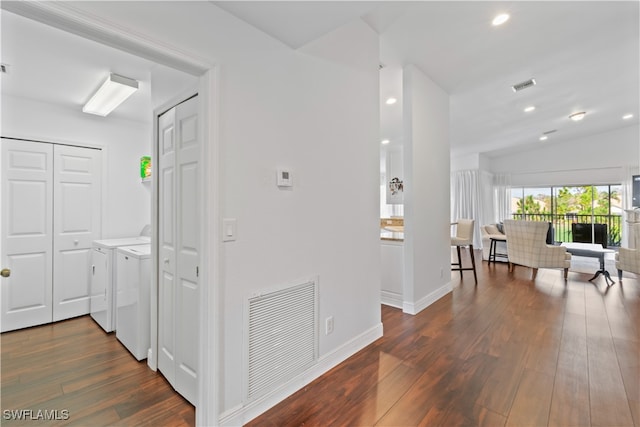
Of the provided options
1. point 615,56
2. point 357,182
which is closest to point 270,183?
point 357,182

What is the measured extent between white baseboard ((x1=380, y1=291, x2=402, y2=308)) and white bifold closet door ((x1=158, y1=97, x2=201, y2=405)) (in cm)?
250

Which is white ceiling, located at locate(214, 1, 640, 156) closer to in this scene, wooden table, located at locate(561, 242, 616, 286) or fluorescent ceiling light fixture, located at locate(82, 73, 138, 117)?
fluorescent ceiling light fixture, located at locate(82, 73, 138, 117)

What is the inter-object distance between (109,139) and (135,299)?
7.84 feet

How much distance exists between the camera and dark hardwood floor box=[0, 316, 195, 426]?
175cm

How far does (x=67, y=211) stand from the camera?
3361 mm

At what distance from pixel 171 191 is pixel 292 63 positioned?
125cm

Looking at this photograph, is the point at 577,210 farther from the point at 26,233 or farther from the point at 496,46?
the point at 26,233

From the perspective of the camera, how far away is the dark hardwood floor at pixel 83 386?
1.75 meters

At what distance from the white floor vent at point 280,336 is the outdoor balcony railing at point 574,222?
844cm

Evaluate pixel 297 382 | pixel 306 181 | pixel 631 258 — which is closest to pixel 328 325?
pixel 297 382

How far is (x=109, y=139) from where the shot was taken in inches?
145

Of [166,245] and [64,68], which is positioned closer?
[166,245]

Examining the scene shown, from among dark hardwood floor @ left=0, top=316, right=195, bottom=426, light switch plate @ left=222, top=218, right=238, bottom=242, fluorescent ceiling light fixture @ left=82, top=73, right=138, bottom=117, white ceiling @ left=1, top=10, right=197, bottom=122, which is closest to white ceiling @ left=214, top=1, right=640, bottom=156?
white ceiling @ left=1, top=10, right=197, bottom=122

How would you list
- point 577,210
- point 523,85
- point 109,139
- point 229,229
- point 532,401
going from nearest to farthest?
point 229,229, point 532,401, point 109,139, point 523,85, point 577,210
